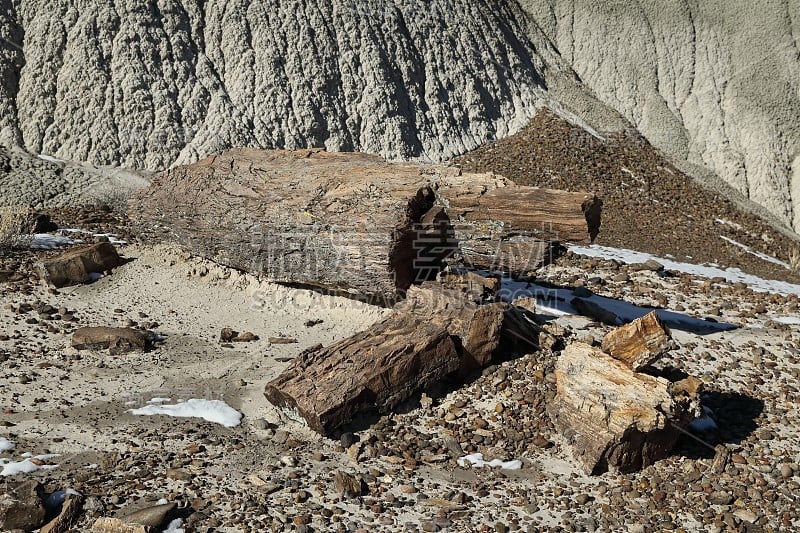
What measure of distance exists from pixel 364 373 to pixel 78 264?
366cm

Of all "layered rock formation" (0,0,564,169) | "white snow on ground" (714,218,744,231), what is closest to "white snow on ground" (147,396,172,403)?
"layered rock formation" (0,0,564,169)

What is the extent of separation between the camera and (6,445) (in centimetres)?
423

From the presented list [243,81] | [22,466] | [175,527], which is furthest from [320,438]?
[243,81]

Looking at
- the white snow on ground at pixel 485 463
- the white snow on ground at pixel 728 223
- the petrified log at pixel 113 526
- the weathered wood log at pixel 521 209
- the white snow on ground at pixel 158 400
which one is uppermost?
the weathered wood log at pixel 521 209

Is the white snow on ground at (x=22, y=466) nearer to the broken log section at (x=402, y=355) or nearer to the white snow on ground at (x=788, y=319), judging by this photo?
the broken log section at (x=402, y=355)

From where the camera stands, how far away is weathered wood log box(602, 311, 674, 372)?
4.93 meters

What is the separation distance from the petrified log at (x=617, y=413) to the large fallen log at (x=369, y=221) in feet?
4.47

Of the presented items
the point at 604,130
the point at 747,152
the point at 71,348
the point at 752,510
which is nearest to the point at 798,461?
the point at 752,510

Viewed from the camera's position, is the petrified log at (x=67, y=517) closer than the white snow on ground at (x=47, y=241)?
Yes

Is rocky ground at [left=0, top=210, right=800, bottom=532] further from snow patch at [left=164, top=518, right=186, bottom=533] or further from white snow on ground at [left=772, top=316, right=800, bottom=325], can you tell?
white snow on ground at [left=772, top=316, right=800, bottom=325]

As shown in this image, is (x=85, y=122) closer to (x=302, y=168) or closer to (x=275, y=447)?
(x=302, y=168)

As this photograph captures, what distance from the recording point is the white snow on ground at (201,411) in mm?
4852

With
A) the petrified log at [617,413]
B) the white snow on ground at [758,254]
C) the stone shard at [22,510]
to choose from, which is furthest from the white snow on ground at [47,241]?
the white snow on ground at [758,254]

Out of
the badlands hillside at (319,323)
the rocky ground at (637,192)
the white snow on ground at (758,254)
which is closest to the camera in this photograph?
the badlands hillside at (319,323)
